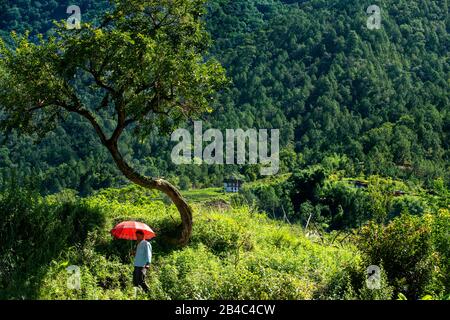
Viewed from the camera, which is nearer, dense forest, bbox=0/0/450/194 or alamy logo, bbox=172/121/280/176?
dense forest, bbox=0/0/450/194

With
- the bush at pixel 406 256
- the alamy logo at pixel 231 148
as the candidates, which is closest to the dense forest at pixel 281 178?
the bush at pixel 406 256

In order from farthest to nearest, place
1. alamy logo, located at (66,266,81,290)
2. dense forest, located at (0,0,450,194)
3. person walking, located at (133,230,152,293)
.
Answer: dense forest, located at (0,0,450,194), person walking, located at (133,230,152,293), alamy logo, located at (66,266,81,290)

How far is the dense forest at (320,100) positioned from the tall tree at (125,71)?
77.6 meters

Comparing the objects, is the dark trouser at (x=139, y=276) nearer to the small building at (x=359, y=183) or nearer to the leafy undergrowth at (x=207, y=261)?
the leafy undergrowth at (x=207, y=261)

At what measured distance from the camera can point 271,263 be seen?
14.4 metres

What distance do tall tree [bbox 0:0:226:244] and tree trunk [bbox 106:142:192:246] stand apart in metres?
0.02

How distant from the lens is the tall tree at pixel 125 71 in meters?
14.1

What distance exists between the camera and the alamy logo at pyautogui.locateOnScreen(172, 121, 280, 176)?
111 m

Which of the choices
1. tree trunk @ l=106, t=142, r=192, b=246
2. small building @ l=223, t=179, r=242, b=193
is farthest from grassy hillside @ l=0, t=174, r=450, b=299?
small building @ l=223, t=179, r=242, b=193

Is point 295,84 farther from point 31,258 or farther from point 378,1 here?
point 31,258

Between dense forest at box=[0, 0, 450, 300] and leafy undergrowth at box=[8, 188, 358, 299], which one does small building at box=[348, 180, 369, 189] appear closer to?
dense forest at box=[0, 0, 450, 300]

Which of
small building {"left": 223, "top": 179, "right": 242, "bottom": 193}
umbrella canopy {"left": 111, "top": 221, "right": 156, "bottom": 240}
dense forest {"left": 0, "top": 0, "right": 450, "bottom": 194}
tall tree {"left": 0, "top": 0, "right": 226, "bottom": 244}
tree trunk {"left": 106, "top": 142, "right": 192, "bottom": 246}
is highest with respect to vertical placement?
dense forest {"left": 0, "top": 0, "right": 450, "bottom": 194}

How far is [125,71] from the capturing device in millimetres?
14195

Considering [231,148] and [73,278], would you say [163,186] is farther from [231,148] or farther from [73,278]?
[231,148]
